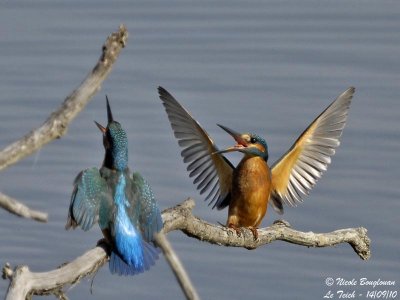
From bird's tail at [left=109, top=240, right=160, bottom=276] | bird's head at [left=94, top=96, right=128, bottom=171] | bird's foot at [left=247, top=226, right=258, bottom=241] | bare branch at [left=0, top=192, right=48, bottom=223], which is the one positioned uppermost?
bird's head at [left=94, top=96, right=128, bottom=171]

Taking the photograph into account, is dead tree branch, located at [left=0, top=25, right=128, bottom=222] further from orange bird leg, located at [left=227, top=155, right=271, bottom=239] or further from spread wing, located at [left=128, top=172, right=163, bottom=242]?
orange bird leg, located at [left=227, top=155, right=271, bottom=239]

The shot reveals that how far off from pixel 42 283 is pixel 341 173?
159 inches

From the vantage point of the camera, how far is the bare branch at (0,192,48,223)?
3.71m

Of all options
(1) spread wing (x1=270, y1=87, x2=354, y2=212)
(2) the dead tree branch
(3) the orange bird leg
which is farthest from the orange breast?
(2) the dead tree branch

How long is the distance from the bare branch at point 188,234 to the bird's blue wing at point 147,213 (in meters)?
0.07

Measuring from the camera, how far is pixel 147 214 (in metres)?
5.03

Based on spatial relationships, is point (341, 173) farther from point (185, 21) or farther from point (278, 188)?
point (185, 21)

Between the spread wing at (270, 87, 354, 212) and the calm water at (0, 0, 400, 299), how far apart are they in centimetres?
84

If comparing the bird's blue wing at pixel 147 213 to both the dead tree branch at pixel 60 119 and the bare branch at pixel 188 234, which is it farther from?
the dead tree branch at pixel 60 119

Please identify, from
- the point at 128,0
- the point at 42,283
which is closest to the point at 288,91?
the point at 128,0

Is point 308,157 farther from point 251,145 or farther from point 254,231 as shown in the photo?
point 254,231

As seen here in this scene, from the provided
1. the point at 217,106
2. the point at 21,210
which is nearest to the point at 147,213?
the point at 21,210

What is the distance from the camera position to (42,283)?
421cm

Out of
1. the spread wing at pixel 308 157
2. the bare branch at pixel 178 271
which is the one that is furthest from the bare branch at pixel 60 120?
the spread wing at pixel 308 157
